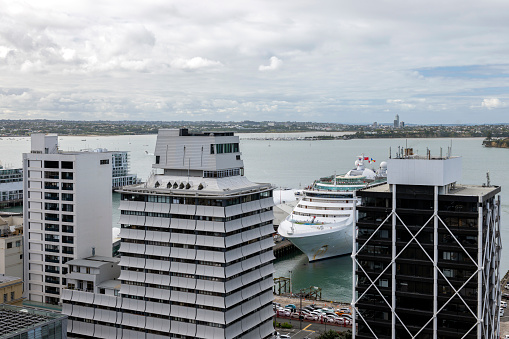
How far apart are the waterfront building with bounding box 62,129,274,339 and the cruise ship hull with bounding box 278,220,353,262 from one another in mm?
41126

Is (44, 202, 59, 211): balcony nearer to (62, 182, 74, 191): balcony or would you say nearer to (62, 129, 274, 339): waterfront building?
(62, 182, 74, 191): balcony

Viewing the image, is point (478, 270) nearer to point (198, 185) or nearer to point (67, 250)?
point (198, 185)

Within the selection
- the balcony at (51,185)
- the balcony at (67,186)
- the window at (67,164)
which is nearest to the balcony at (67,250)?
A: the balcony at (67,186)

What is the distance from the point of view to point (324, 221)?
9512 centimetres

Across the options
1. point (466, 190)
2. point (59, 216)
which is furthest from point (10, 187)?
point (466, 190)

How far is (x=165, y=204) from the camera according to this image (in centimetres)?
4672

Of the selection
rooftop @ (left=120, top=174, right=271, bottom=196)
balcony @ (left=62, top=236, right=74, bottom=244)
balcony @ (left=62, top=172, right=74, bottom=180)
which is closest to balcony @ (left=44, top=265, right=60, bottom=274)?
balcony @ (left=62, top=236, right=74, bottom=244)

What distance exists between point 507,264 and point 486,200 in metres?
54.4

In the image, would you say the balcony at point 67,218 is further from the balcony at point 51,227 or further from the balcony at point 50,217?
the balcony at point 51,227

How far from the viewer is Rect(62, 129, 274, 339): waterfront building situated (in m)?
44.8

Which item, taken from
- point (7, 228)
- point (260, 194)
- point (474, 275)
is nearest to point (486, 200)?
point (474, 275)

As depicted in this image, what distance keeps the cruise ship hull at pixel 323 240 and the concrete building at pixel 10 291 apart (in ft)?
163

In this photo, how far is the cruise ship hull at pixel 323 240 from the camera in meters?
90.6

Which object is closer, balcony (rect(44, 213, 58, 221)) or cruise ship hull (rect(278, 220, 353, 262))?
balcony (rect(44, 213, 58, 221))
